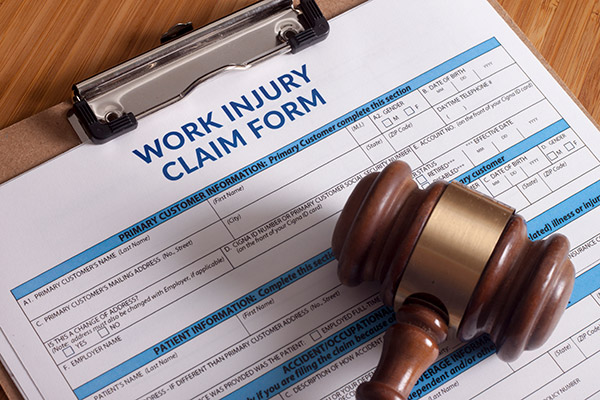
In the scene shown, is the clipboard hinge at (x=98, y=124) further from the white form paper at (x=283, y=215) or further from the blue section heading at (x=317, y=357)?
the blue section heading at (x=317, y=357)

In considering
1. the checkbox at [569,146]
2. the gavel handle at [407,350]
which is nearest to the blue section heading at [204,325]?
the gavel handle at [407,350]

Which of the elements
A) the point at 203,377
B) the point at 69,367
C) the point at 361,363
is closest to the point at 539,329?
the point at 361,363

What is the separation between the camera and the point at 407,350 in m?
0.50

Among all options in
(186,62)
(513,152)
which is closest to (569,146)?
(513,152)

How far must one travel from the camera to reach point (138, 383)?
1.83 feet

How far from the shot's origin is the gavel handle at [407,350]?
1.62 ft

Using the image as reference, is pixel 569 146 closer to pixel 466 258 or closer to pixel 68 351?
pixel 466 258

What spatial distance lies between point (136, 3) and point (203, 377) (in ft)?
1.21

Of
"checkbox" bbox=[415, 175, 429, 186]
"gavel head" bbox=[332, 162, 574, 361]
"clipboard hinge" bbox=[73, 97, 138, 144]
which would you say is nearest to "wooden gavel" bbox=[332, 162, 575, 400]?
"gavel head" bbox=[332, 162, 574, 361]

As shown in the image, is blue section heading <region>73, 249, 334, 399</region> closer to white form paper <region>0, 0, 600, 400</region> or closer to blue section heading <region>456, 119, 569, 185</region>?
white form paper <region>0, 0, 600, 400</region>

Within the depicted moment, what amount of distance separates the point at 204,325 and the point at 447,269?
21cm

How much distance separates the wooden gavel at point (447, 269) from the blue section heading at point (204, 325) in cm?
8

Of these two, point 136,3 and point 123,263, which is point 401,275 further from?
point 136,3

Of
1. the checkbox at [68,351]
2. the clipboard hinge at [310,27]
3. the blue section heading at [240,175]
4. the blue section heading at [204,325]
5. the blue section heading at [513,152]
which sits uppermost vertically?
the clipboard hinge at [310,27]
